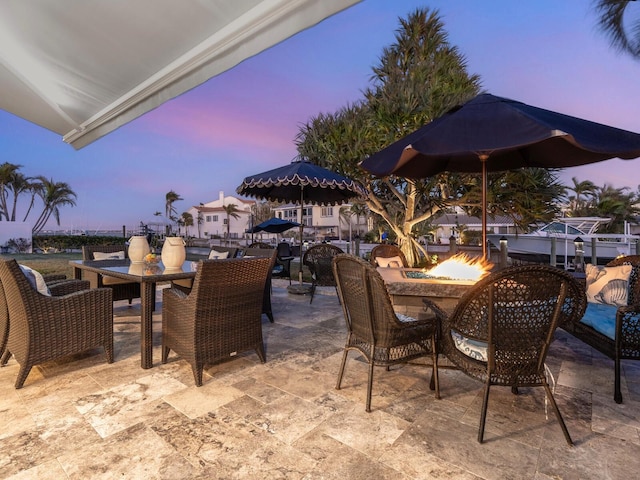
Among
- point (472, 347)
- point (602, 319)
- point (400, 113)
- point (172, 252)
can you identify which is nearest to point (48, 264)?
point (172, 252)

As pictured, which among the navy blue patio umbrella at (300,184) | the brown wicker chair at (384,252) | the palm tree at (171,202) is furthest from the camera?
the palm tree at (171,202)

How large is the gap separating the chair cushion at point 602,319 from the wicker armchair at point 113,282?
4498 mm

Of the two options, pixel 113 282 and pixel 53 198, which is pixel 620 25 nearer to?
pixel 113 282

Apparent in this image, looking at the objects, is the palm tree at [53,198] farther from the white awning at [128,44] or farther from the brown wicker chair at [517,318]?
the brown wicker chair at [517,318]

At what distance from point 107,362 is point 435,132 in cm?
314

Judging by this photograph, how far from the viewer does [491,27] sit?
1157 cm

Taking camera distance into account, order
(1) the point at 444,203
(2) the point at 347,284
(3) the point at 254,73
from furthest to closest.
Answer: (3) the point at 254,73, (1) the point at 444,203, (2) the point at 347,284

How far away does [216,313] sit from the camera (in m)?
2.52

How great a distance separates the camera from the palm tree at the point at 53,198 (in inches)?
1047

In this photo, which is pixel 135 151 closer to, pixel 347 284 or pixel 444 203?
pixel 444 203

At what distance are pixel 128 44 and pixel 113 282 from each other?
3.29 m

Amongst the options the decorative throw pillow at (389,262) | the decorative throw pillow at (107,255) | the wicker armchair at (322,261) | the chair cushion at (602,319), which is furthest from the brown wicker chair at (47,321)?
the chair cushion at (602,319)

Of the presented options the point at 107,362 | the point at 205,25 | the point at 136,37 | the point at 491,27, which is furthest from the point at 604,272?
the point at 491,27

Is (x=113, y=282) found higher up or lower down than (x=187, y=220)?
lower down
